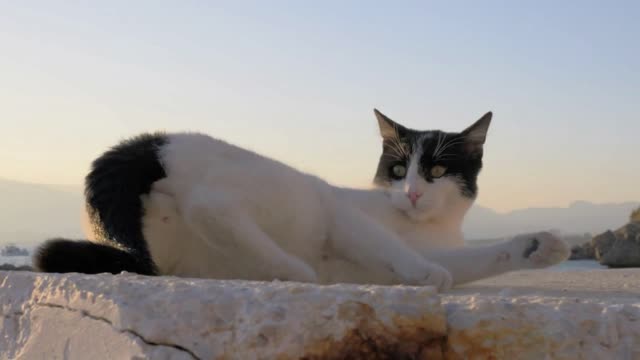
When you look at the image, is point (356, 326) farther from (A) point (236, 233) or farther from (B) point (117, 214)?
(B) point (117, 214)

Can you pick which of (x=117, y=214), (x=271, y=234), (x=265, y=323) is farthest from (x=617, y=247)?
(x=265, y=323)

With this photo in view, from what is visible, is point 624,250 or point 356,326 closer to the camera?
point 356,326

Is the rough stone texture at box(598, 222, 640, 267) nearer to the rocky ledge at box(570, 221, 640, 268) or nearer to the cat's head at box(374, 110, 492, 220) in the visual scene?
the rocky ledge at box(570, 221, 640, 268)

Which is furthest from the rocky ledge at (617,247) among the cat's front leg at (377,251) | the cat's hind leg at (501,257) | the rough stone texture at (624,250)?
the cat's front leg at (377,251)

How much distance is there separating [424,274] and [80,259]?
1.05 m

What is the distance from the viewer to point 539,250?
227 cm

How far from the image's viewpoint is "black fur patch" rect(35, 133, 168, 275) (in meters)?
1.65

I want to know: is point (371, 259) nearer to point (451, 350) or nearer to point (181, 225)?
point (181, 225)

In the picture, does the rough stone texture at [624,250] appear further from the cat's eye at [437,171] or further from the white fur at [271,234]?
the white fur at [271,234]

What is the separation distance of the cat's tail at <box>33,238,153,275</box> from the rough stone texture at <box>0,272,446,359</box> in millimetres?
546

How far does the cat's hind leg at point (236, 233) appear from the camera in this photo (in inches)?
76.8

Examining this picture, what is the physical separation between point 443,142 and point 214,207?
1.33m

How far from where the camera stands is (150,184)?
82.1 inches

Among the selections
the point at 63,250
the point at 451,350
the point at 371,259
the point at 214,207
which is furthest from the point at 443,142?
the point at 451,350
